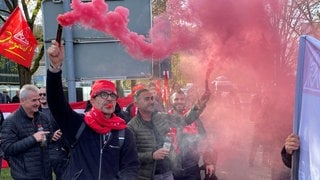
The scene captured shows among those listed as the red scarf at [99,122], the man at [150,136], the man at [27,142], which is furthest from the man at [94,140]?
the man at [27,142]

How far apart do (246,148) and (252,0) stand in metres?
2.90

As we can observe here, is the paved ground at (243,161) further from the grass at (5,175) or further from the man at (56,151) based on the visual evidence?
the grass at (5,175)

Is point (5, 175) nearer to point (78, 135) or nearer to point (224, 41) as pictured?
point (224, 41)

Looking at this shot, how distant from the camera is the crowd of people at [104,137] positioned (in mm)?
3754

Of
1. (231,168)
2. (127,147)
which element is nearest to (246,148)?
(231,168)

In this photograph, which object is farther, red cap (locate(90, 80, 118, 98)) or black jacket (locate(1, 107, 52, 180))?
black jacket (locate(1, 107, 52, 180))

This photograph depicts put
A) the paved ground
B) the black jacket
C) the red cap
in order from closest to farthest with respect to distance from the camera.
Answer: the red cap, the black jacket, the paved ground

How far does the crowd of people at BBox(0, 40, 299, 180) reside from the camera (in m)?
3.75

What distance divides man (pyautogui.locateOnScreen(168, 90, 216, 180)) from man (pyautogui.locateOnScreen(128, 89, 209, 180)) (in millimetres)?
316

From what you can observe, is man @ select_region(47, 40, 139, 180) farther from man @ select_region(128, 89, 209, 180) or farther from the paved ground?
the paved ground

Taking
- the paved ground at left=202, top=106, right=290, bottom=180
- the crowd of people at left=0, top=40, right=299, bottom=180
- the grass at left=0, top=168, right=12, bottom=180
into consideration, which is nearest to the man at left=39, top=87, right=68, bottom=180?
the crowd of people at left=0, top=40, right=299, bottom=180

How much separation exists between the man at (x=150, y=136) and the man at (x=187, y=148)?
12.4 inches

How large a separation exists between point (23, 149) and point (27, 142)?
85mm

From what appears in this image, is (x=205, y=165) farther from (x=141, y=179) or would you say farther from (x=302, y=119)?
(x=302, y=119)
